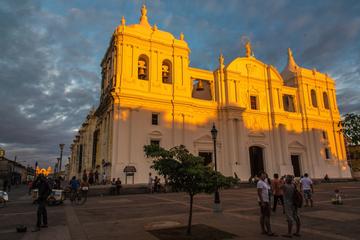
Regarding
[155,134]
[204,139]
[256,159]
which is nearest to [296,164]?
[256,159]

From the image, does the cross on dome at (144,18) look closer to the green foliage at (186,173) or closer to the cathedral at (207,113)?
the cathedral at (207,113)

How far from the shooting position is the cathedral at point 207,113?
27.8 metres

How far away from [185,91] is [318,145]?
22510 millimetres

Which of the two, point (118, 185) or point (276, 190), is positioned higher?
point (118, 185)

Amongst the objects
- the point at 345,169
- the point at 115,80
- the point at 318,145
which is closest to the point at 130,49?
the point at 115,80

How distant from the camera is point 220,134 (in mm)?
32781

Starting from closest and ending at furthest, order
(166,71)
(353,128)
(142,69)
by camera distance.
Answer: (353,128) < (142,69) < (166,71)

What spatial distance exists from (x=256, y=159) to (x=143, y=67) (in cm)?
1869

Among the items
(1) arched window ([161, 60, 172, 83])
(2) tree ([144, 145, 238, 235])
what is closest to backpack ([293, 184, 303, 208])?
(2) tree ([144, 145, 238, 235])

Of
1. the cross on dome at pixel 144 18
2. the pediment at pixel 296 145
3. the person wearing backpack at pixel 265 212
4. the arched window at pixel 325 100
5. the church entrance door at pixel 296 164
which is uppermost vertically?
the cross on dome at pixel 144 18

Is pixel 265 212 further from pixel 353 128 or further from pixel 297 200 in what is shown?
pixel 353 128

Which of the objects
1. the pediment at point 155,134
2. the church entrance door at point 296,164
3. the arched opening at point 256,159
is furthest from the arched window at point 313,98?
the pediment at point 155,134

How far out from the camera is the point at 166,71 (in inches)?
1254

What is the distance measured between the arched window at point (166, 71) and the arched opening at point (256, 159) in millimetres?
13954
